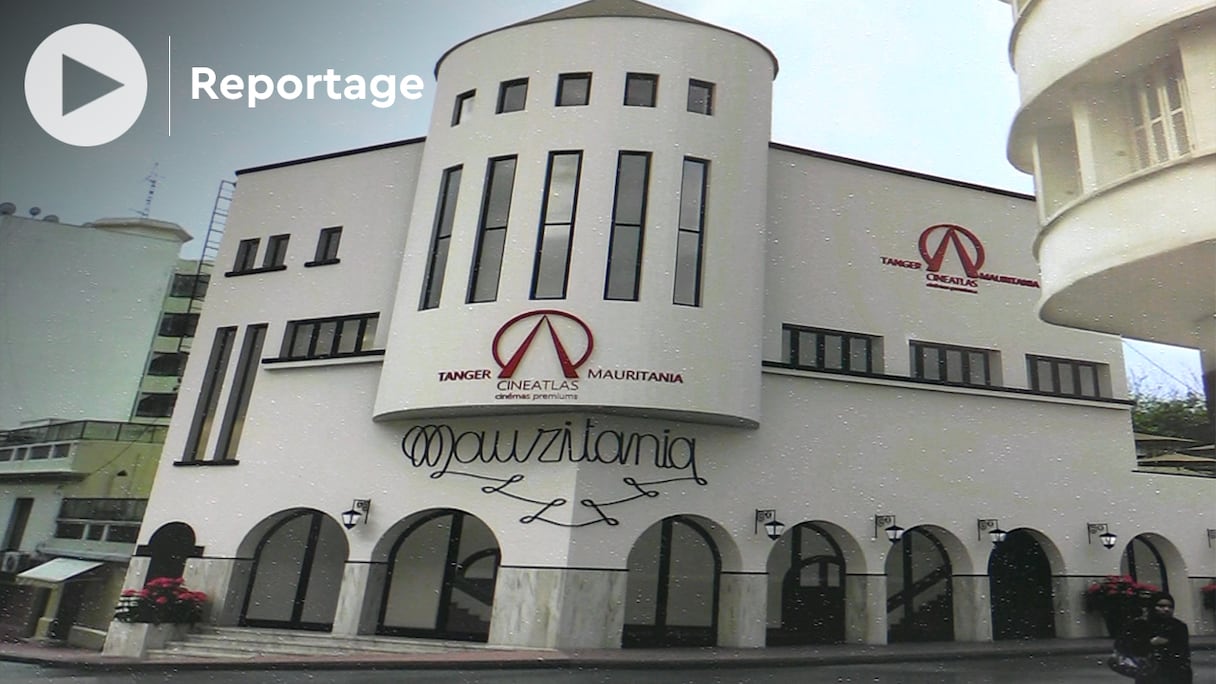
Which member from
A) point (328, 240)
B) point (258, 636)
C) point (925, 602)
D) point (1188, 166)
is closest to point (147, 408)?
point (328, 240)

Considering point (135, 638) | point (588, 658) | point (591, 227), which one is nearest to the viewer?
point (588, 658)

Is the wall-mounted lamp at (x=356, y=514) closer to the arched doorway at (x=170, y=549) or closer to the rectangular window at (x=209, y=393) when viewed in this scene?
the arched doorway at (x=170, y=549)

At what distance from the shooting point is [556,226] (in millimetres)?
16453

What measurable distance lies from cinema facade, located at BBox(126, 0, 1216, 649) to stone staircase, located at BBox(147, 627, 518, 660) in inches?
29.2

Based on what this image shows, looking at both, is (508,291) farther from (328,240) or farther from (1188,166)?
(1188,166)

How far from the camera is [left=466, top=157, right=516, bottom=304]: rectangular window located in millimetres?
16469

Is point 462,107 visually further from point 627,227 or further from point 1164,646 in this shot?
point 1164,646

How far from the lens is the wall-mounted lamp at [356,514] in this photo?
16.5m

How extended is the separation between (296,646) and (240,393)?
284 inches

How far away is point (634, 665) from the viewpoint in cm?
1328

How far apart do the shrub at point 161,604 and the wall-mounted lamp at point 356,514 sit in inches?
141

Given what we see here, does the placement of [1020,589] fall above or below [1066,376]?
below

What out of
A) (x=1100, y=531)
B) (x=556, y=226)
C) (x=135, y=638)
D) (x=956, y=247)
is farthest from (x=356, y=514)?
(x=1100, y=531)

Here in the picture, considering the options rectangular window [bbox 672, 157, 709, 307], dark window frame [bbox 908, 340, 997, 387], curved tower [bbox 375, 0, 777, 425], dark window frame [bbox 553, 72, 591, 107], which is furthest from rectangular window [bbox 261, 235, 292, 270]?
dark window frame [bbox 908, 340, 997, 387]
